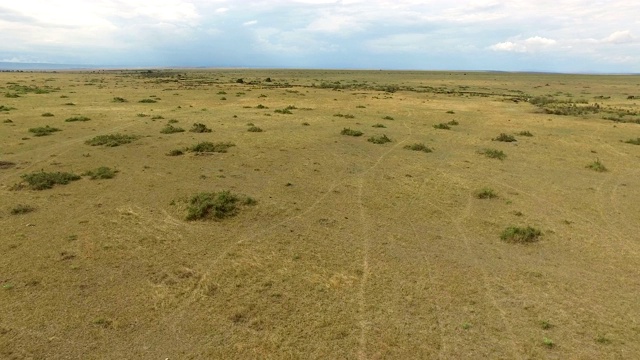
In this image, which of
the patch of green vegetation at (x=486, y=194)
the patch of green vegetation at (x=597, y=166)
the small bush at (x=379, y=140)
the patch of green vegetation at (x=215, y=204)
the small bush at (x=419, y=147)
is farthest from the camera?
the small bush at (x=379, y=140)

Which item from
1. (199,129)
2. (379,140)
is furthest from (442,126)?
(199,129)

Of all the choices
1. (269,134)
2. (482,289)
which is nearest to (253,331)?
(482,289)

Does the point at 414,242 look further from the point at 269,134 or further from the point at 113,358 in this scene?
the point at 269,134

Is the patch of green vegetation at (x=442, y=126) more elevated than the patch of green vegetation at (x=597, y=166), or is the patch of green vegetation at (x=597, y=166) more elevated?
the patch of green vegetation at (x=442, y=126)

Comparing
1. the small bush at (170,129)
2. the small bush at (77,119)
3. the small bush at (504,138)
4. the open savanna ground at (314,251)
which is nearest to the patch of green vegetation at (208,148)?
the open savanna ground at (314,251)

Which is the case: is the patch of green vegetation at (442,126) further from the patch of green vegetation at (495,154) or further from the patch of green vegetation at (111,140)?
the patch of green vegetation at (111,140)

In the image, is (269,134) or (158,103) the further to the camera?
(158,103)
